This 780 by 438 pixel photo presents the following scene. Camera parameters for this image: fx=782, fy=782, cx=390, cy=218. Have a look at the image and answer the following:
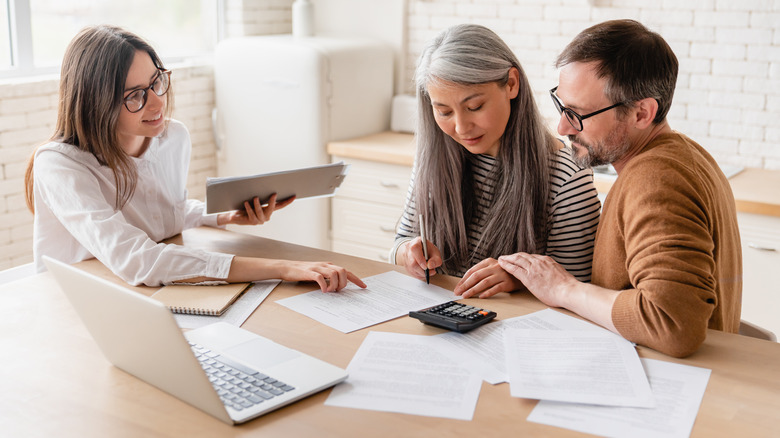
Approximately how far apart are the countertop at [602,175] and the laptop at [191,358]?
114 centimetres

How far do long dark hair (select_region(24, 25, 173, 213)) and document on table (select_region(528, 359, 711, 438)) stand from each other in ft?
4.61

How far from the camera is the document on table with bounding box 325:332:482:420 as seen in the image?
54.6 inches

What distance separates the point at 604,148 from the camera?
1.79 metres

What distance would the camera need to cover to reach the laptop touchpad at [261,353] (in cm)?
153

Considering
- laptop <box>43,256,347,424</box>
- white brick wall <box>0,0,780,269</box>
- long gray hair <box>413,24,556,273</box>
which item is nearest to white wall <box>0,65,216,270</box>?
white brick wall <box>0,0,780,269</box>

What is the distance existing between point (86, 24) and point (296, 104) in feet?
3.59

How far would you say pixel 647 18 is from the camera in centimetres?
370

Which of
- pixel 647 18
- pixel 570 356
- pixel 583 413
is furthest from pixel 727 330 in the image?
pixel 647 18

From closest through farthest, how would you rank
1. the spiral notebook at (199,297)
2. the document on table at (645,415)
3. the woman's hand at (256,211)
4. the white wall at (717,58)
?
1. the document on table at (645,415)
2. the spiral notebook at (199,297)
3. the woman's hand at (256,211)
4. the white wall at (717,58)

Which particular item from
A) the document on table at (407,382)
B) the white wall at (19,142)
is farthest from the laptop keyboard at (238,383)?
the white wall at (19,142)

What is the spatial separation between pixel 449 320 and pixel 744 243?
184cm

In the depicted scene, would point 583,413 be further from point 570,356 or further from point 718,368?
point 718,368

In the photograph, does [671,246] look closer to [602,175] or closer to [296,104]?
[602,175]

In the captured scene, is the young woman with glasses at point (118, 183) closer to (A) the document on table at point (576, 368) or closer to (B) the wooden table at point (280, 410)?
(B) the wooden table at point (280, 410)
